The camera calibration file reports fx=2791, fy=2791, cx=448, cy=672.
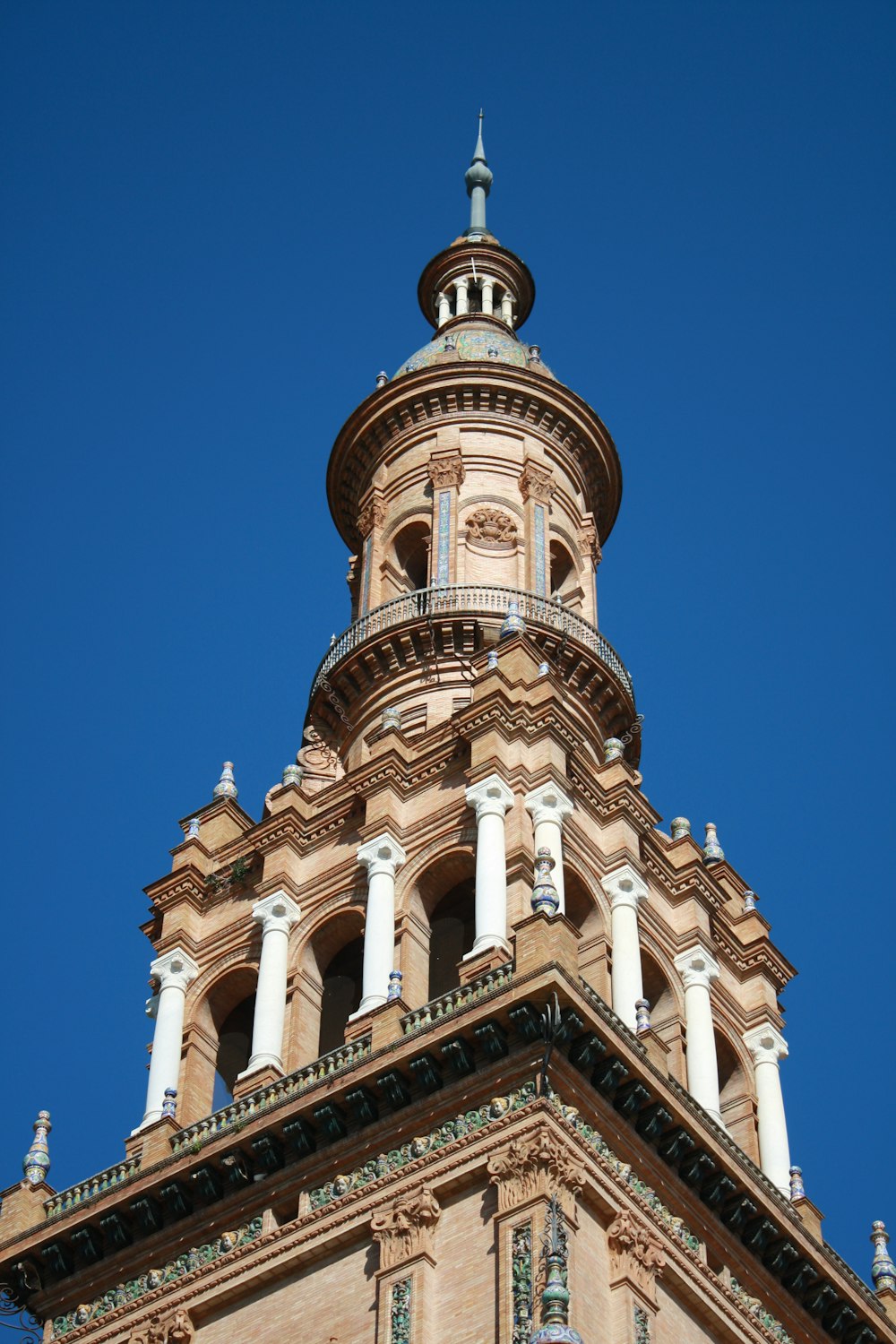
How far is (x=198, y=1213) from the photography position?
144ft

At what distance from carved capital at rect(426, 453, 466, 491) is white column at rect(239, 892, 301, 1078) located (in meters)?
13.1

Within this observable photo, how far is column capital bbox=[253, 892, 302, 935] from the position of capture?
1972 inches

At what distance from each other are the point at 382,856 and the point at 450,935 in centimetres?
285

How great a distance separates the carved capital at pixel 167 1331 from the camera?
42.7 m

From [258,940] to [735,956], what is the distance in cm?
940

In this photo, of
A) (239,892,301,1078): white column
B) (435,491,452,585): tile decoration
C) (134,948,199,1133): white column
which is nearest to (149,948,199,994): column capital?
(134,948,199,1133): white column

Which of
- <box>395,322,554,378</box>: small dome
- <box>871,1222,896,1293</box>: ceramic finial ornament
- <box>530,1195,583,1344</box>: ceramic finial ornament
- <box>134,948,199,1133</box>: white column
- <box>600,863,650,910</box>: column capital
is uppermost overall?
<box>395,322,554,378</box>: small dome

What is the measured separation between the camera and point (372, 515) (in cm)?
6159

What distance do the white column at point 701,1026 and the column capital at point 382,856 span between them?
19.0ft

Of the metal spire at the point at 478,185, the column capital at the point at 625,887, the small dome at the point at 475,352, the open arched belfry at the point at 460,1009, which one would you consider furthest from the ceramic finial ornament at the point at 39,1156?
the metal spire at the point at 478,185

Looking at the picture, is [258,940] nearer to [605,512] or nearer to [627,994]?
[627,994]

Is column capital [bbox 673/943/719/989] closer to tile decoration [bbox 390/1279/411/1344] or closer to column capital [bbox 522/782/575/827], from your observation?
column capital [bbox 522/782/575/827]

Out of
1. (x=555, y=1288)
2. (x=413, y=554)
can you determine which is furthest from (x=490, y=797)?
(x=555, y=1288)

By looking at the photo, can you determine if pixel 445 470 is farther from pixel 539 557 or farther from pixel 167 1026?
pixel 167 1026
